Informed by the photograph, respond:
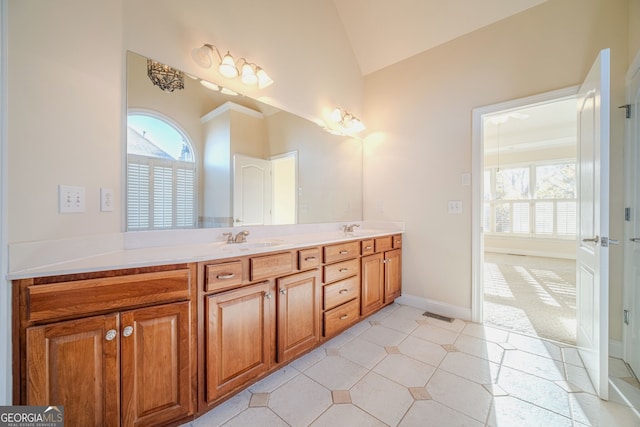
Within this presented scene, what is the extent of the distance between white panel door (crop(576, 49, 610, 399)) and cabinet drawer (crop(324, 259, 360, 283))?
1485 mm

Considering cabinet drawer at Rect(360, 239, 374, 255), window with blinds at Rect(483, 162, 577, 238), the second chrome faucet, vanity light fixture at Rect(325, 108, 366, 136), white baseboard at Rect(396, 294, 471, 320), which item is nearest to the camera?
the second chrome faucet

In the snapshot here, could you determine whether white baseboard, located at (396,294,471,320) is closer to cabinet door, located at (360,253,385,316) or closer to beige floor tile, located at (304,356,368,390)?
cabinet door, located at (360,253,385,316)

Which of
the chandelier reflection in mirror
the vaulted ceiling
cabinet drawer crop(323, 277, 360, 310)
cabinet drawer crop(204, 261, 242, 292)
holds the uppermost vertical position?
the vaulted ceiling

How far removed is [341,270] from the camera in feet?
6.61

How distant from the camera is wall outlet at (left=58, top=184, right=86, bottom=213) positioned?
1110 millimetres

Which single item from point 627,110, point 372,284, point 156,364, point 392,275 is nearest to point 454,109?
point 627,110

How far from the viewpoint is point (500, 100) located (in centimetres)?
223

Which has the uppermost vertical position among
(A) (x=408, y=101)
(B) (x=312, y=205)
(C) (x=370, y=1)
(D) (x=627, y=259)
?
(C) (x=370, y=1)

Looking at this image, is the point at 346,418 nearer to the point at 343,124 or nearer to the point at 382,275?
the point at 382,275

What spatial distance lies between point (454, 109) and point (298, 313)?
2.45 meters

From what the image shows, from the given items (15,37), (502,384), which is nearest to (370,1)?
(15,37)

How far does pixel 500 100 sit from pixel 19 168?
3250 mm

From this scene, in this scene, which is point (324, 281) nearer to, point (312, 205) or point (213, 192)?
point (312, 205)

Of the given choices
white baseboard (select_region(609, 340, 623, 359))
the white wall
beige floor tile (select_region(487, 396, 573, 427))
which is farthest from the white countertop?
white baseboard (select_region(609, 340, 623, 359))
